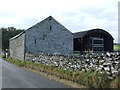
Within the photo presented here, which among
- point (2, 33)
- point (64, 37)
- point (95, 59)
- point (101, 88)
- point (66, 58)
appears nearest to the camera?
point (101, 88)

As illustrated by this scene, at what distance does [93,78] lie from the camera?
1232 centimetres

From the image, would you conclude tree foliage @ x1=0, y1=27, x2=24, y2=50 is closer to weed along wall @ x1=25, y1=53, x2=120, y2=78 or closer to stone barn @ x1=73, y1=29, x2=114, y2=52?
stone barn @ x1=73, y1=29, x2=114, y2=52

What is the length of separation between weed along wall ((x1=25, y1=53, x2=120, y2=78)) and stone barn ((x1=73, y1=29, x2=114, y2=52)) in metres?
29.8

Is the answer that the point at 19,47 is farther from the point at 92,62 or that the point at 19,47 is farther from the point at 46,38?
the point at 92,62

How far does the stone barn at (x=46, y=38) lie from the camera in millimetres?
37812

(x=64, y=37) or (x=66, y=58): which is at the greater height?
(x=64, y=37)

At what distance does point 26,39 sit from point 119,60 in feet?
88.2

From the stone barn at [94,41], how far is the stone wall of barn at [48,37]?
33.3ft

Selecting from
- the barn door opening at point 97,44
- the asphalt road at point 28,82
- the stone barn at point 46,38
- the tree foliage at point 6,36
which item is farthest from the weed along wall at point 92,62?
the tree foliage at point 6,36

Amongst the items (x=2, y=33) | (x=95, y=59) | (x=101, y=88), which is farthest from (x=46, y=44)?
(x=2, y=33)

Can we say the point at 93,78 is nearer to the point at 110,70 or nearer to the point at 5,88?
the point at 110,70

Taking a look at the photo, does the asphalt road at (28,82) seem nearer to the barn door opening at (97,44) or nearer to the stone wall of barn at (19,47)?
the stone wall of barn at (19,47)

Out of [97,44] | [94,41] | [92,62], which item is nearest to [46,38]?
[94,41]

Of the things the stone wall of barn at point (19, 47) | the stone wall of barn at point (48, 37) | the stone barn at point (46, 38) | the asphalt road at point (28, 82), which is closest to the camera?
the asphalt road at point (28, 82)
